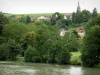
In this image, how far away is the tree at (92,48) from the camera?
75.0 m

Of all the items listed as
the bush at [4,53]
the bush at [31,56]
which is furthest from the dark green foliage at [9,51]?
the bush at [31,56]

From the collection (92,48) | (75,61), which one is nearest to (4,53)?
(75,61)

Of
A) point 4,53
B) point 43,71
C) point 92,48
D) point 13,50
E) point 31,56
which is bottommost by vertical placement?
point 43,71

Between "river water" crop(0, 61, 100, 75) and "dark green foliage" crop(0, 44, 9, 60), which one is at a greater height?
"dark green foliage" crop(0, 44, 9, 60)

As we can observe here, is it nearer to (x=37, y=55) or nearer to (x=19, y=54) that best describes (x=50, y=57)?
(x=37, y=55)

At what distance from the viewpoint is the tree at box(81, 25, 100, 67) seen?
246 ft

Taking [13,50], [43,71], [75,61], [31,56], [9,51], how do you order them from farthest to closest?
[9,51]
[13,50]
[31,56]
[75,61]
[43,71]

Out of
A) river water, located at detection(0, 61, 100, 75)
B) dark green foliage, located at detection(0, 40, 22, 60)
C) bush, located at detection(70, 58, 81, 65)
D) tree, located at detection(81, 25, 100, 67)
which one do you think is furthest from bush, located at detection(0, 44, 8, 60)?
river water, located at detection(0, 61, 100, 75)

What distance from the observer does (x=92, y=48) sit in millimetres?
74875

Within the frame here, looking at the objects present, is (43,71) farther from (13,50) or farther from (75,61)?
(13,50)

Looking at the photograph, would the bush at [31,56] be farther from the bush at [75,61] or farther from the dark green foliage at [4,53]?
the bush at [75,61]

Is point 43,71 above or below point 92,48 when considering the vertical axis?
below

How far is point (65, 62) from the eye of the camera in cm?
8331

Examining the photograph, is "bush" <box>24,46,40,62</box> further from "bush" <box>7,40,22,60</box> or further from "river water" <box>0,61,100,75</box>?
"river water" <box>0,61,100,75</box>
